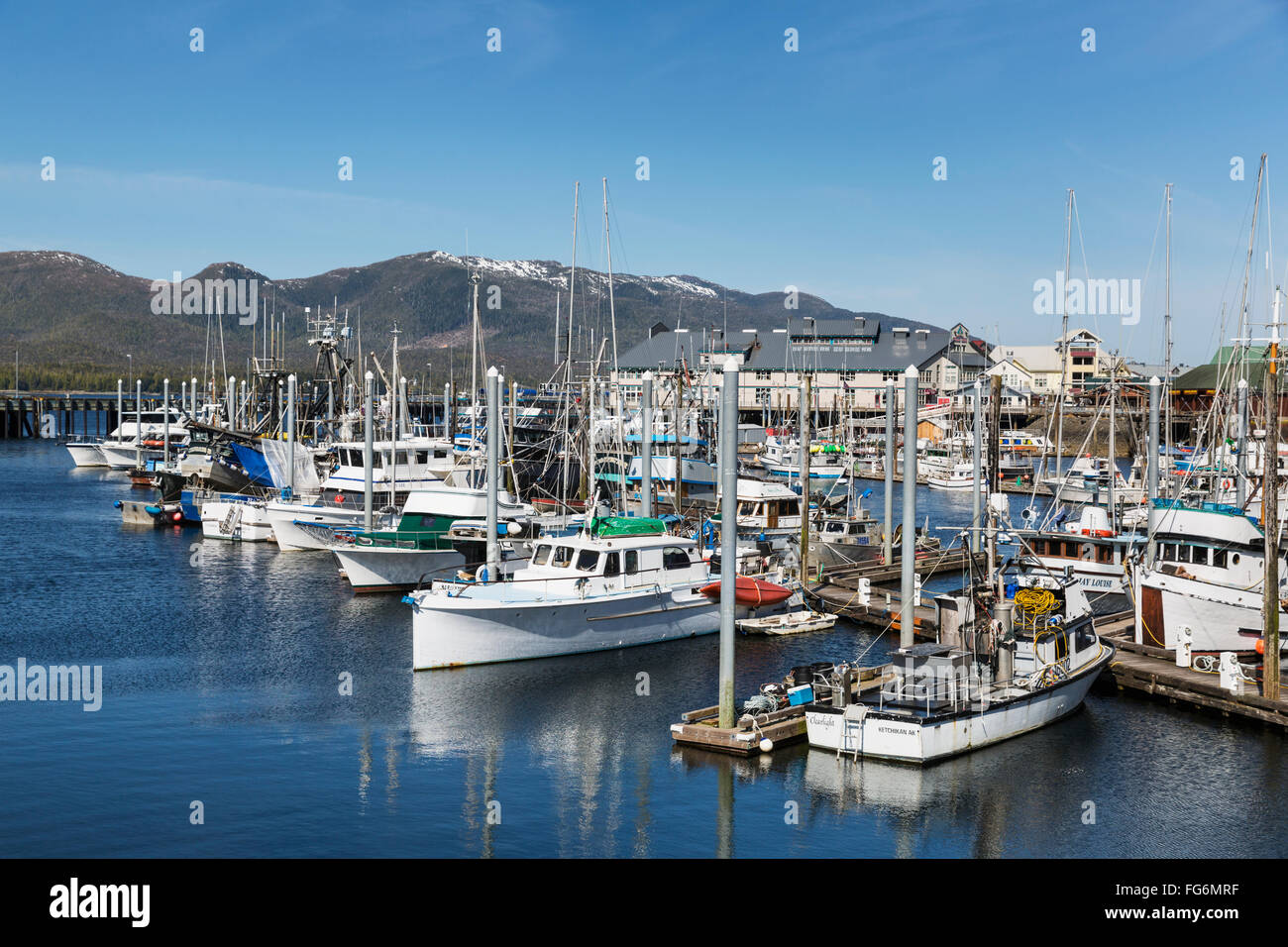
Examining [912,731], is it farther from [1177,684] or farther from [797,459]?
[797,459]

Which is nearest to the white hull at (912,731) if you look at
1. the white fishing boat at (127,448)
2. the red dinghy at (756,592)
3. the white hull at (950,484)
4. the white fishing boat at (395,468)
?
the red dinghy at (756,592)

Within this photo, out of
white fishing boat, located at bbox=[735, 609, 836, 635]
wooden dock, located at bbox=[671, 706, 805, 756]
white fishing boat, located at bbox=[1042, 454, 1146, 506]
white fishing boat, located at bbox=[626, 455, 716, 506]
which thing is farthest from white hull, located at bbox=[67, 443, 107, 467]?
wooden dock, located at bbox=[671, 706, 805, 756]

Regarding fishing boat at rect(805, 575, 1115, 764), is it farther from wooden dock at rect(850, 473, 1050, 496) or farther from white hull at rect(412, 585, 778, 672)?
wooden dock at rect(850, 473, 1050, 496)

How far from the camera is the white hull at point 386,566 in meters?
40.2

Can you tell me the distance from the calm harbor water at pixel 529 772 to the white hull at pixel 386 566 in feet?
22.5

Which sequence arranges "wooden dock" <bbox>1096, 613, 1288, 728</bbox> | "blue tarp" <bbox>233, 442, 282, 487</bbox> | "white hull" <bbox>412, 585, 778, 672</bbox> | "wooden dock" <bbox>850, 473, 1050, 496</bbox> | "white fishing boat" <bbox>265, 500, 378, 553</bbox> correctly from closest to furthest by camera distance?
"wooden dock" <bbox>1096, 613, 1288, 728</bbox>, "white hull" <bbox>412, 585, 778, 672</bbox>, "white fishing boat" <bbox>265, 500, 378, 553</bbox>, "blue tarp" <bbox>233, 442, 282, 487</bbox>, "wooden dock" <bbox>850, 473, 1050, 496</bbox>

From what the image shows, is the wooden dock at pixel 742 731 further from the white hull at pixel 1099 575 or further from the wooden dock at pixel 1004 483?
the wooden dock at pixel 1004 483

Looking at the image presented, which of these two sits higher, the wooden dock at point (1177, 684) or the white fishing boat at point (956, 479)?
the white fishing boat at point (956, 479)

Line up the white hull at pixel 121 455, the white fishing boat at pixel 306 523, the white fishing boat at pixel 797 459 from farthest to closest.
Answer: the white hull at pixel 121 455 → the white fishing boat at pixel 797 459 → the white fishing boat at pixel 306 523

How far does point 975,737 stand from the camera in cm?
2253

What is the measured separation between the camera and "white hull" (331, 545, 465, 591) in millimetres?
40250

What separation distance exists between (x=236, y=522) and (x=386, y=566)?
18.0 m

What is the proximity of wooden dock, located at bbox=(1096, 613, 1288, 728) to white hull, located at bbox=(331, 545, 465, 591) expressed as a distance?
2196cm
